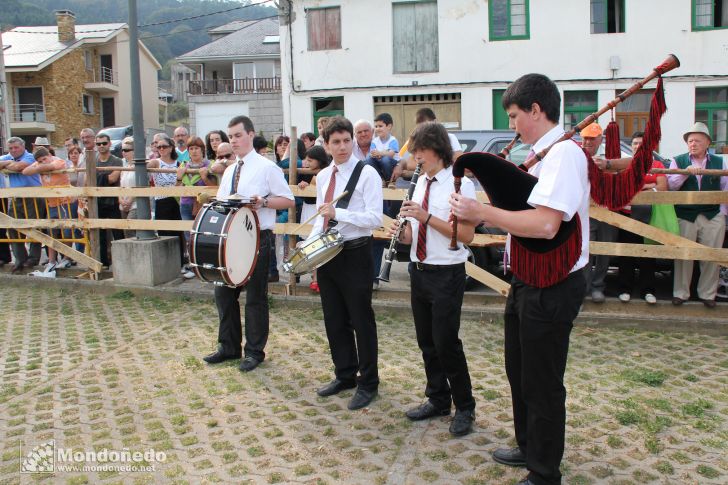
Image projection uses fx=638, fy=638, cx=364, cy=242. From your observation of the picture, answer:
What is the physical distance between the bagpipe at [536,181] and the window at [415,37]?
17.4 m

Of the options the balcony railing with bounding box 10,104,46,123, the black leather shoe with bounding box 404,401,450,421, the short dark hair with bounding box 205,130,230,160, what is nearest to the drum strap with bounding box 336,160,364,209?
the black leather shoe with bounding box 404,401,450,421

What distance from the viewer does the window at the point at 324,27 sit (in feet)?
66.9

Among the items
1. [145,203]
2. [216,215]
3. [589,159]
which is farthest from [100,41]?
[589,159]

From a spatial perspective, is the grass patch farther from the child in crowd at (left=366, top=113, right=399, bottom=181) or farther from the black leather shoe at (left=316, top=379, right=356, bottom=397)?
the child in crowd at (left=366, top=113, right=399, bottom=181)

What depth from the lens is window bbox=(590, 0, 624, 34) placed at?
18531 mm

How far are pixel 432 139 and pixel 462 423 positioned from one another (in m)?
1.91

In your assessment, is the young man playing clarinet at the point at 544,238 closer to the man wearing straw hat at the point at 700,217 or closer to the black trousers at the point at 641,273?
the man wearing straw hat at the point at 700,217

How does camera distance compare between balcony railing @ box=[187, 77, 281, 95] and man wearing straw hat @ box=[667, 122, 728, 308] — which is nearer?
man wearing straw hat @ box=[667, 122, 728, 308]

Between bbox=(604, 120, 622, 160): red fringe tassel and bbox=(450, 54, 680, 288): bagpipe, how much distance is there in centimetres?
38

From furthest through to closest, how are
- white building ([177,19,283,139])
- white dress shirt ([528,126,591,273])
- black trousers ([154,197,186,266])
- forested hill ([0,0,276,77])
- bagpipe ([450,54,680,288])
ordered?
forested hill ([0,0,276,77]) < white building ([177,19,283,139]) < black trousers ([154,197,186,266]) < bagpipe ([450,54,680,288]) < white dress shirt ([528,126,591,273])

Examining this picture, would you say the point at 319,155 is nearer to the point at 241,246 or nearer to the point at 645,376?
the point at 241,246

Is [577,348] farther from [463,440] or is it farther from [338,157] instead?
[338,157]

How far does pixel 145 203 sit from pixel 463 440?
5.95m

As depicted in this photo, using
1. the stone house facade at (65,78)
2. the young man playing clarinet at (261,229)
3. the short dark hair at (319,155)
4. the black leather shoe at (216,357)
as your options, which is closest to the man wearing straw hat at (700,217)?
the short dark hair at (319,155)
